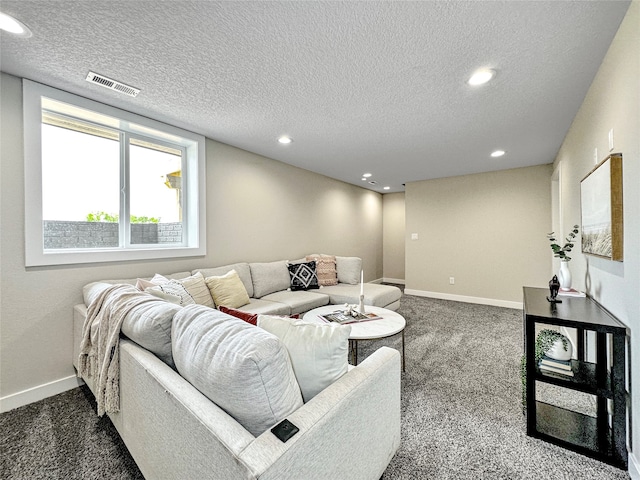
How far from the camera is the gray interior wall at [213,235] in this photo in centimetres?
202

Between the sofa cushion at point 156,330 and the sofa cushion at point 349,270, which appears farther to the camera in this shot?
the sofa cushion at point 349,270

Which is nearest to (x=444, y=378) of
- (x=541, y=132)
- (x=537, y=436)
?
(x=537, y=436)

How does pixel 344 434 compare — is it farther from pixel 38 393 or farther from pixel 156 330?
pixel 38 393

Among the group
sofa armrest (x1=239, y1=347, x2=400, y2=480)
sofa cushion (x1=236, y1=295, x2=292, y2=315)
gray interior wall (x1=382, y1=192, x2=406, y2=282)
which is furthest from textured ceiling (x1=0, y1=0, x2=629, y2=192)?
gray interior wall (x1=382, y1=192, x2=406, y2=282)

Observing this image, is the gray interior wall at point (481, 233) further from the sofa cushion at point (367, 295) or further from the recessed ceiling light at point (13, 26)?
the recessed ceiling light at point (13, 26)

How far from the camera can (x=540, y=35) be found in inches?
63.7

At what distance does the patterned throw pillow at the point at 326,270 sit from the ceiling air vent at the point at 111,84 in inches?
110

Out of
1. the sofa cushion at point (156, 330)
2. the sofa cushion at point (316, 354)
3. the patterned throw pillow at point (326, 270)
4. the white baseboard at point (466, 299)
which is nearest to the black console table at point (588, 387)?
the sofa cushion at point (316, 354)

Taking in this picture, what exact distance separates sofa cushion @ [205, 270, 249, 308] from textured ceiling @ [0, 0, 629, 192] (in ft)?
5.18

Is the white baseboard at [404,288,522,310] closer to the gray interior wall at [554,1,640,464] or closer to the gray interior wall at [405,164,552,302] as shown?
the gray interior wall at [405,164,552,302]

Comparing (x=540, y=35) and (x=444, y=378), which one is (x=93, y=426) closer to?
(x=444, y=378)

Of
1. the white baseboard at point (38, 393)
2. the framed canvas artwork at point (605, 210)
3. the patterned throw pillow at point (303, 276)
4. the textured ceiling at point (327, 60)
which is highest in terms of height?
the textured ceiling at point (327, 60)

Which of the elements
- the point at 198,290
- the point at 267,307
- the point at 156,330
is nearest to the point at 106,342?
the point at 156,330

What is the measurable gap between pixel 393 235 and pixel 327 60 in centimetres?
570
